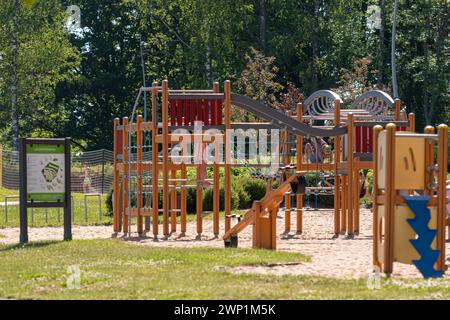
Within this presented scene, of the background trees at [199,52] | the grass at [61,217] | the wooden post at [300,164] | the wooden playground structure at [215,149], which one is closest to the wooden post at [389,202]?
the wooden playground structure at [215,149]

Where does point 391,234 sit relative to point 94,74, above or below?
Answer: below

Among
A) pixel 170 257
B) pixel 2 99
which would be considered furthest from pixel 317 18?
pixel 170 257

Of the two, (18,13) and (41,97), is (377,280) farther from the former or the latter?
(41,97)

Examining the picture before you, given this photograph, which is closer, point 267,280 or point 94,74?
point 267,280

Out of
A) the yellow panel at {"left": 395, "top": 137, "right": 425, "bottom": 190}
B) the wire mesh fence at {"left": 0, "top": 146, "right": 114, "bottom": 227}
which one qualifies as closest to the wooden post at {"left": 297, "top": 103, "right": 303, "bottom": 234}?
the wire mesh fence at {"left": 0, "top": 146, "right": 114, "bottom": 227}

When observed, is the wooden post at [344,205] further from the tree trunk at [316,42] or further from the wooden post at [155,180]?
the tree trunk at [316,42]

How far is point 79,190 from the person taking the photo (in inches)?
1640

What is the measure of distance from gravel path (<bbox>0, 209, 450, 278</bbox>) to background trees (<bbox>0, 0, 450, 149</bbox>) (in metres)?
20.2

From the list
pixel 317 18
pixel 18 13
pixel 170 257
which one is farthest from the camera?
pixel 317 18

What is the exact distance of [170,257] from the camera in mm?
16203

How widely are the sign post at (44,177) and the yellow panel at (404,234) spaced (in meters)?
7.64

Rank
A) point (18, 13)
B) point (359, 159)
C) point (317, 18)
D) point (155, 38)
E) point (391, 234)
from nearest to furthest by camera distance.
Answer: point (391, 234) → point (359, 159) → point (18, 13) → point (317, 18) → point (155, 38)

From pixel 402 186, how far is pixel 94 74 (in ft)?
159

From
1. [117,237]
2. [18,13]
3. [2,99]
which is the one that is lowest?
[117,237]
